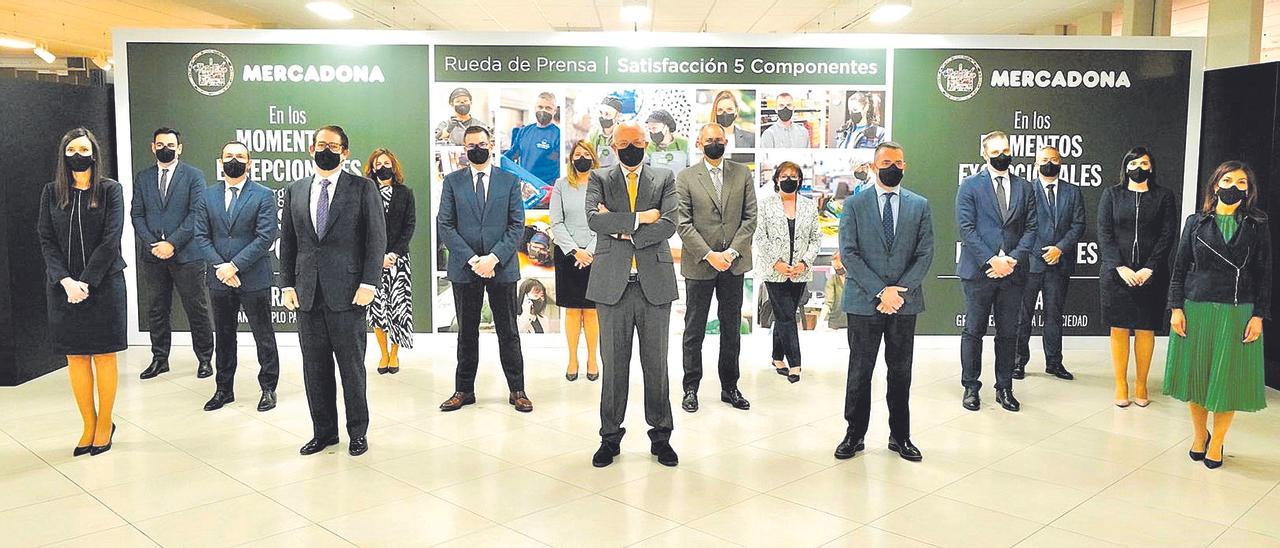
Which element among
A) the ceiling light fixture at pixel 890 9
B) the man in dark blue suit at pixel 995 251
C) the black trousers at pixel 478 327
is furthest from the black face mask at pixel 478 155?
the ceiling light fixture at pixel 890 9

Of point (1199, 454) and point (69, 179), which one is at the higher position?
point (69, 179)

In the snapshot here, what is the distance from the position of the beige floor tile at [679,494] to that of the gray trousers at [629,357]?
13.3 inches

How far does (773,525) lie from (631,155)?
6.56 feet

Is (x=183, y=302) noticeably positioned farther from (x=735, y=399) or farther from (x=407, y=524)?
(x=735, y=399)

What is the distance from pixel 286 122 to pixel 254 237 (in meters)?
2.36

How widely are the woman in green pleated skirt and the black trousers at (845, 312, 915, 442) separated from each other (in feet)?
4.85

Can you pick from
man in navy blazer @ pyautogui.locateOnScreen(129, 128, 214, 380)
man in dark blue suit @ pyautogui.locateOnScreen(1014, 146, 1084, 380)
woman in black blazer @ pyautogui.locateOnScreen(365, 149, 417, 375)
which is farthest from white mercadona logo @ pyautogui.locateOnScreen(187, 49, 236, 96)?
man in dark blue suit @ pyautogui.locateOnScreen(1014, 146, 1084, 380)

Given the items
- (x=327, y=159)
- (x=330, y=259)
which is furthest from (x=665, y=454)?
(x=327, y=159)

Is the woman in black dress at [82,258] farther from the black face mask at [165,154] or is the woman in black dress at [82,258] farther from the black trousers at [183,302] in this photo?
the black trousers at [183,302]

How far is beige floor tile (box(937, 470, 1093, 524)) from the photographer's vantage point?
14.3 ft

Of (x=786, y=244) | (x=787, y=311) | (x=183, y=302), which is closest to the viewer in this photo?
(x=786, y=244)

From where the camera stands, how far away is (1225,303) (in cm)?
492

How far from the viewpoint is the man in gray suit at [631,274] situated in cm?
489

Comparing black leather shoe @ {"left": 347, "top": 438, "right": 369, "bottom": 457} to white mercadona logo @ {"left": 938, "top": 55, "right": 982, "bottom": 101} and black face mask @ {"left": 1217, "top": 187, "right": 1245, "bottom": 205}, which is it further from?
white mercadona logo @ {"left": 938, "top": 55, "right": 982, "bottom": 101}
